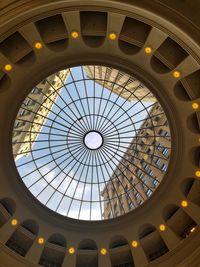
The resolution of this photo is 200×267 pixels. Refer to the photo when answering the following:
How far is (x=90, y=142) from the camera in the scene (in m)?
25.4

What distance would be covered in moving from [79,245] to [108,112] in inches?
Answer: 428

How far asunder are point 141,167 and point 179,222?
5356 millimetres

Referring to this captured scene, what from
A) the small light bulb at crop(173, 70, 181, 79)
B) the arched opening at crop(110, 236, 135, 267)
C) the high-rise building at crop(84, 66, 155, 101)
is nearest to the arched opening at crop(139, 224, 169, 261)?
the arched opening at crop(110, 236, 135, 267)

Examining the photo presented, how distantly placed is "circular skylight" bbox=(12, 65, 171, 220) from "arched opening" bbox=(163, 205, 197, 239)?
236 centimetres

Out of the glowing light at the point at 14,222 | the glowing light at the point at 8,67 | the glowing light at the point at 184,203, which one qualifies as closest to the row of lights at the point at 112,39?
the glowing light at the point at 8,67

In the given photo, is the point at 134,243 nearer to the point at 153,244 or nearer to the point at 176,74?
the point at 153,244

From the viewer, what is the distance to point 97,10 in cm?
1794

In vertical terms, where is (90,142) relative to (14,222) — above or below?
above

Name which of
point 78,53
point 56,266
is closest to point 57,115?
point 78,53

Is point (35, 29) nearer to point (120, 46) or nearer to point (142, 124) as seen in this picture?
point (120, 46)

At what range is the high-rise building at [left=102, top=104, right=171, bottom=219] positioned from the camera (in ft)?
85.0

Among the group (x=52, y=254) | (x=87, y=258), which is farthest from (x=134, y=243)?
(x=52, y=254)

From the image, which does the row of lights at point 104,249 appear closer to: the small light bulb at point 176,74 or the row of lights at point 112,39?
the small light bulb at point 176,74

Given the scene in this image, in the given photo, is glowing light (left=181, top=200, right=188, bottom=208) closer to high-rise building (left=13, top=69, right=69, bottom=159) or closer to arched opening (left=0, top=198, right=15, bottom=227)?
high-rise building (left=13, top=69, right=69, bottom=159)
